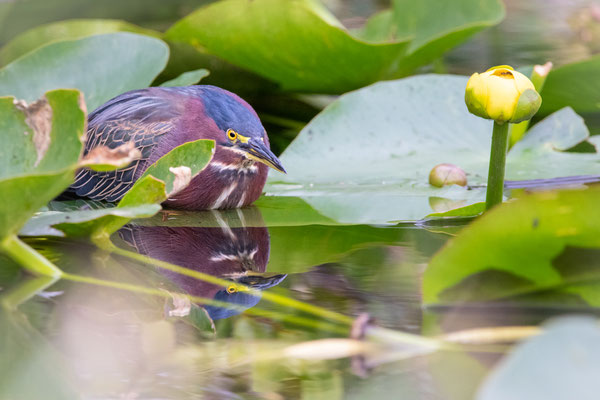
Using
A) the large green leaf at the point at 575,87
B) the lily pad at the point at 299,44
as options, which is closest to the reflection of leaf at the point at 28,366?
the lily pad at the point at 299,44

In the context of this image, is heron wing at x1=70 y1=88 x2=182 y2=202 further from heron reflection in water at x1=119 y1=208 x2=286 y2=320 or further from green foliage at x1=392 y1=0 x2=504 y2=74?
green foliage at x1=392 y1=0 x2=504 y2=74

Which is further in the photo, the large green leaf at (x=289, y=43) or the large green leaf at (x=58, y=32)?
the large green leaf at (x=58, y=32)

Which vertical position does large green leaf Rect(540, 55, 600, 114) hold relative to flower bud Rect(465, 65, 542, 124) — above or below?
above

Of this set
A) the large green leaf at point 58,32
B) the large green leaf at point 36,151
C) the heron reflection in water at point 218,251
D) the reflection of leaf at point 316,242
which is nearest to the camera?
the large green leaf at point 36,151

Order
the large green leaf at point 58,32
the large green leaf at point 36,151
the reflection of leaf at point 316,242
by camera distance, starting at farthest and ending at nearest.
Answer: the large green leaf at point 58,32 < the reflection of leaf at point 316,242 < the large green leaf at point 36,151

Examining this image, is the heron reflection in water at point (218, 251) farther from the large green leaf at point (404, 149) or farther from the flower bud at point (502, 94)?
the flower bud at point (502, 94)

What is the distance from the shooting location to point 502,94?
87 centimetres

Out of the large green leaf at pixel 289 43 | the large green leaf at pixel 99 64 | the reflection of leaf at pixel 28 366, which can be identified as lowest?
the reflection of leaf at pixel 28 366

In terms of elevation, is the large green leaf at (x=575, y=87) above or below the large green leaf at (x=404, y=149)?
above

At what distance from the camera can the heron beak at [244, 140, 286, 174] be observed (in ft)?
4.02

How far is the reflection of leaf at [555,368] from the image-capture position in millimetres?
469

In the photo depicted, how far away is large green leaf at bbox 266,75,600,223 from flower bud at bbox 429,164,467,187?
15 millimetres

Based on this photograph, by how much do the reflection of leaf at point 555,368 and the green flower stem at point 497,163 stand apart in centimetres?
48

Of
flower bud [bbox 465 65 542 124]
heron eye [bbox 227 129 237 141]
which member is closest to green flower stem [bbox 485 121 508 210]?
flower bud [bbox 465 65 542 124]
